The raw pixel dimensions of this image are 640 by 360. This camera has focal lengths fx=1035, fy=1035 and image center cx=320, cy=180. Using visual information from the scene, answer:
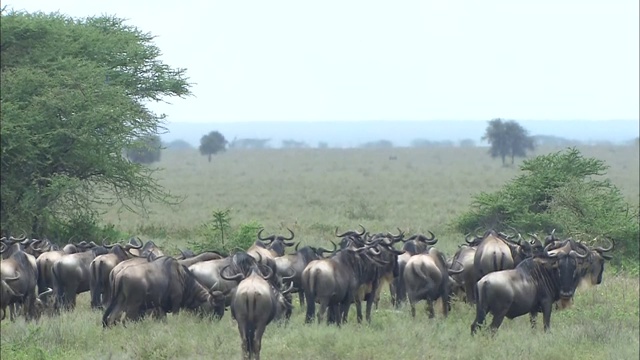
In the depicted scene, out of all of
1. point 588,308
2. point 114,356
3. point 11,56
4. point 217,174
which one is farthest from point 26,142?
point 217,174

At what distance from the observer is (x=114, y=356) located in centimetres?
1298

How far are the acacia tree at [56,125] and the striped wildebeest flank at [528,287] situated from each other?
463 inches

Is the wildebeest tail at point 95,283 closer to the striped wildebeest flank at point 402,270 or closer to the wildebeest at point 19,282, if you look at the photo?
the wildebeest at point 19,282

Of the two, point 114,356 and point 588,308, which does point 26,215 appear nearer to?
point 114,356

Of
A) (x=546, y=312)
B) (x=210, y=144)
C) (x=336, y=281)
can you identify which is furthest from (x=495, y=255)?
(x=210, y=144)

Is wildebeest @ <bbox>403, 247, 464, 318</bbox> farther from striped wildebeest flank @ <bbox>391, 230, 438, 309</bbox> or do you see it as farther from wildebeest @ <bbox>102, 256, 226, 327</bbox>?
wildebeest @ <bbox>102, 256, 226, 327</bbox>

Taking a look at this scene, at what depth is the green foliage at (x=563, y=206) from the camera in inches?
889

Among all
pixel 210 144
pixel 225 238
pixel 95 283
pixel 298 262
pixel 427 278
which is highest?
pixel 298 262

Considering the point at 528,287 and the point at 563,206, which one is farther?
the point at 563,206

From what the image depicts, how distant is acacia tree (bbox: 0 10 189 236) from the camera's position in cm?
2309

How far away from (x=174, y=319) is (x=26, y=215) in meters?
9.50

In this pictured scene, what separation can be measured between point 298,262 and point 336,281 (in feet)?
5.64

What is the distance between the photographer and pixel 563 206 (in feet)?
77.5

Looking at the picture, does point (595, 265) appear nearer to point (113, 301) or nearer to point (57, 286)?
point (113, 301)
